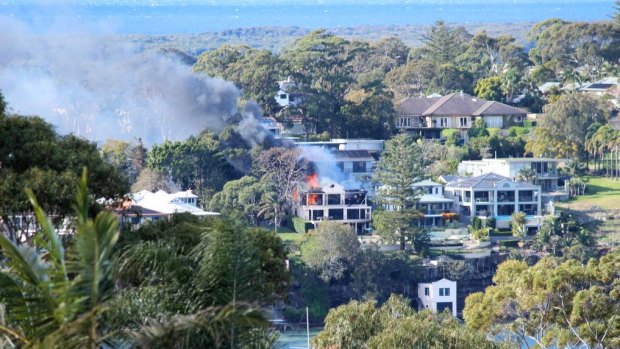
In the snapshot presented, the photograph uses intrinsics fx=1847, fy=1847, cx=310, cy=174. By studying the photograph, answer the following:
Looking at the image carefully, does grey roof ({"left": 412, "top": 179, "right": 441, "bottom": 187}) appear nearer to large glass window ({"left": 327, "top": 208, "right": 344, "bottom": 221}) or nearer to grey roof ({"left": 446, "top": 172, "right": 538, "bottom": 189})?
grey roof ({"left": 446, "top": 172, "right": 538, "bottom": 189})

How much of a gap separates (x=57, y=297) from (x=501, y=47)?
254 feet

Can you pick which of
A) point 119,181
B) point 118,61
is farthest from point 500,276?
point 118,61

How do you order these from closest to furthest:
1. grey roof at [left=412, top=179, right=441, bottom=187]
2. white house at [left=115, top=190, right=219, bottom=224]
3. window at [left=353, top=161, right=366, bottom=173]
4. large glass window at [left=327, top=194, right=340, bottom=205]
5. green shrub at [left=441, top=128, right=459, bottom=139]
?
white house at [left=115, top=190, right=219, bottom=224] → large glass window at [left=327, top=194, right=340, bottom=205] → grey roof at [left=412, top=179, right=441, bottom=187] → window at [left=353, top=161, right=366, bottom=173] → green shrub at [left=441, top=128, right=459, bottom=139]

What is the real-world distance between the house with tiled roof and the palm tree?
59647 mm

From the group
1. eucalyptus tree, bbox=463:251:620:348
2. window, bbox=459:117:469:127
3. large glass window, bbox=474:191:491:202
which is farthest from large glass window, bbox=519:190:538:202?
eucalyptus tree, bbox=463:251:620:348

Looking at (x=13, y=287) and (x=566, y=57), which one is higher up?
(x=566, y=57)

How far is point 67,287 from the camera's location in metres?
8.56

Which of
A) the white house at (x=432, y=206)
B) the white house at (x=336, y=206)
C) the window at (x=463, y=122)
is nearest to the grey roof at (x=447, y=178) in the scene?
the white house at (x=432, y=206)

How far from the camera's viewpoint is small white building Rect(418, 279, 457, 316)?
156 feet

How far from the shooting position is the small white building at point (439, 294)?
47.6m

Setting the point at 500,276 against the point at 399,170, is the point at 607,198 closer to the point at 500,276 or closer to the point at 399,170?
the point at 399,170

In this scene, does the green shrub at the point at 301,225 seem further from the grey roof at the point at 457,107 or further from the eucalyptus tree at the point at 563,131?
the grey roof at the point at 457,107

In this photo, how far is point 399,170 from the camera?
55.1 meters

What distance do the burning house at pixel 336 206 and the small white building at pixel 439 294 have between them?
619 cm
